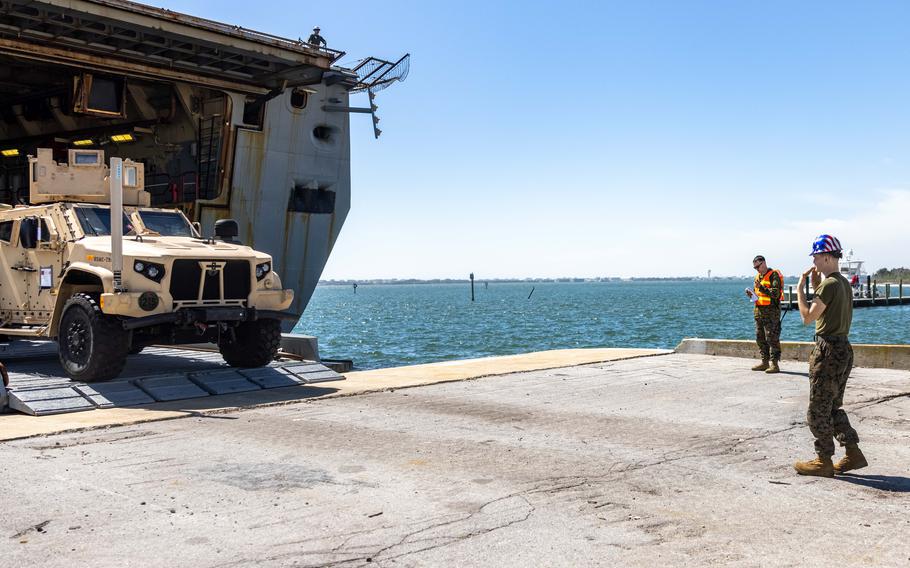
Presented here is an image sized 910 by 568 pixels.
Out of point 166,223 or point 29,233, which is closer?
point 29,233

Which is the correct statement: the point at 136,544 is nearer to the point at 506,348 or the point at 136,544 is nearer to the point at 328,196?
the point at 328,196

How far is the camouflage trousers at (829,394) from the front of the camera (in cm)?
636

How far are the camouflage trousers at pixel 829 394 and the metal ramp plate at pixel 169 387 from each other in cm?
714

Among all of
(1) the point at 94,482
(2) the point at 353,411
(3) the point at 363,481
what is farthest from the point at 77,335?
(3) the point at 363,481

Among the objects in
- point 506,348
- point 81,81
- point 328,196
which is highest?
point 81,81

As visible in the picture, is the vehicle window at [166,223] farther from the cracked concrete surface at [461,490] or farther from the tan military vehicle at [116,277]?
the cracked concrete surface at [461,490]

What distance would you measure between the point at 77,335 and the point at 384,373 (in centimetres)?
448

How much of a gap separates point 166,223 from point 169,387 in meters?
2.84

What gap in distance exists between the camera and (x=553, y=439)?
7.96 metres

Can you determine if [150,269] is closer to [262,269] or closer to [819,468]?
[262,269]

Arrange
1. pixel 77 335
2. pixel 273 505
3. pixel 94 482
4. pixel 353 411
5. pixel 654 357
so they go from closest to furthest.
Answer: pixel 273 505 < pixel 94 482 < pixel 353 411 < pixel 77 335 < pixel 654 357

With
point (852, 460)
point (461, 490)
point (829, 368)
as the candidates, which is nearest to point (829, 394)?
point (829, 368)

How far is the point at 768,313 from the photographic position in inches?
525

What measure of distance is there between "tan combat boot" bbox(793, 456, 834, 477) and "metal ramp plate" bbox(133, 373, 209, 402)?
23.1 feet
